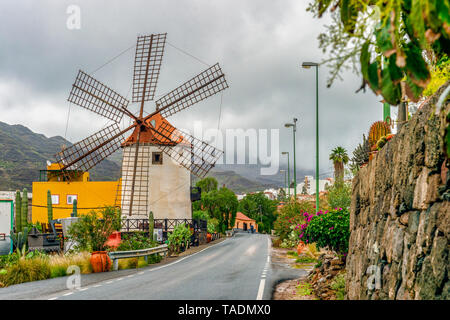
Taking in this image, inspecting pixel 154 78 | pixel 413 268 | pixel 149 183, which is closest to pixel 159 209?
pixel 149 183

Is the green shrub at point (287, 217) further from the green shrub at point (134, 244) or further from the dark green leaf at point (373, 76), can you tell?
the dark green leaf at point (373, 76)

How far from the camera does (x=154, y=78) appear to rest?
3781 centimetres

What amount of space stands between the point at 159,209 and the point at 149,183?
2.38m

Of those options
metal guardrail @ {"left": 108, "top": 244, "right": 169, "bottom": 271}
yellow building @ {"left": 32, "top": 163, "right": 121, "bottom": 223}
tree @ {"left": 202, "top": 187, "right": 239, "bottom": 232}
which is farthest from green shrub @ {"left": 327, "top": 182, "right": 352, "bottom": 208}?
tree @ {"left": 202, "top": 187, "right": 239, "bottom": 232}

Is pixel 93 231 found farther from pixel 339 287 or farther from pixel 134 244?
pixel 339 287

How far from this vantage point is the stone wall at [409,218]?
4.34 m

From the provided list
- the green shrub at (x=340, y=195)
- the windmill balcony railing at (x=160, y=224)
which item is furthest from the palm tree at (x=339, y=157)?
the windmill balcony railing at (x=160, y=224)

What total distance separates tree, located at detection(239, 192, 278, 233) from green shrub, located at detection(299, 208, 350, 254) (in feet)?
340

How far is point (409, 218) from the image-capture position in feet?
17.5

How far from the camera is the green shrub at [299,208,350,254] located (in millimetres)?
13031

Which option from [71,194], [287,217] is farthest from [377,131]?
[71,194]

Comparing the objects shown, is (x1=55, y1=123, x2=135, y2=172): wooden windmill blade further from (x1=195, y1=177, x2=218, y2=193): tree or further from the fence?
(x1=195, y1=177, x2=218, y2=193): tree

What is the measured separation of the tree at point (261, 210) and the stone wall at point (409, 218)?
110584mm

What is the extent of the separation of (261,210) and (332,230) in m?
109
